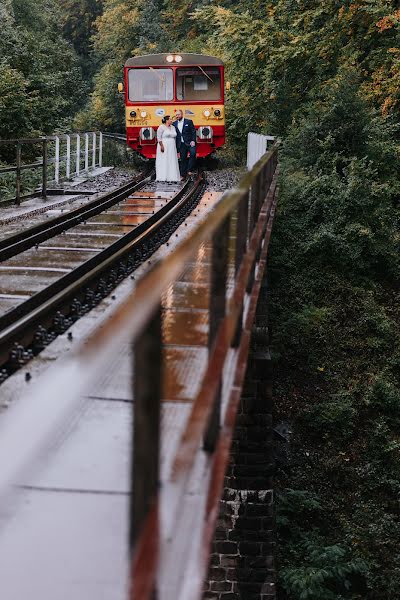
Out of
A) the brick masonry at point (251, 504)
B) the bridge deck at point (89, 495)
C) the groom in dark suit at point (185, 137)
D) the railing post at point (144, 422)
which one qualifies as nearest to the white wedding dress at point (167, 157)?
the groom in dark suit at point (185, 137)

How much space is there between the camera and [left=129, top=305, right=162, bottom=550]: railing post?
6.75 ft

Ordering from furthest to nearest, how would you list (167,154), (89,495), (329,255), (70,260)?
(167,154), (329,255), (70,260), (89,495)

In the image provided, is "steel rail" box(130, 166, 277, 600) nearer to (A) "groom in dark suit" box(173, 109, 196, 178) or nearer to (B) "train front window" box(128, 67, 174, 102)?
(A) "groom in dark suit" box(173, 109, 196, 178)

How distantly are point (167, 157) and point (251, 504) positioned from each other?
10684 millimetres

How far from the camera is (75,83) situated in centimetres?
4591

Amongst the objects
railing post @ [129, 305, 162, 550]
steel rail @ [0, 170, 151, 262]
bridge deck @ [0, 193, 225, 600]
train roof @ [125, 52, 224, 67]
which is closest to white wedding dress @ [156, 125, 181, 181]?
steel rail @ [0, 170, 151, 262]

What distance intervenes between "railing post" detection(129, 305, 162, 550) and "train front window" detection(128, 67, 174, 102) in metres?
23.3

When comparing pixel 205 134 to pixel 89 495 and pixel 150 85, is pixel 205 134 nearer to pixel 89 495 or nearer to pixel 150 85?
pixel 150 85

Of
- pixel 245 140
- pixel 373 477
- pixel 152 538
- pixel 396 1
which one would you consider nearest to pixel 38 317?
pixel 152 538

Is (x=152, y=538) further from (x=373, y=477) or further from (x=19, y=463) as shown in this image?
(x=373, y=477)

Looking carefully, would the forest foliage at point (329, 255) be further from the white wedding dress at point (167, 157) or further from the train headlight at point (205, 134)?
the white wedding dress at point (167, 157)

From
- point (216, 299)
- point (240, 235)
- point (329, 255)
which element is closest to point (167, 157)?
point (329, 255)

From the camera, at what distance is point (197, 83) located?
2494 cm

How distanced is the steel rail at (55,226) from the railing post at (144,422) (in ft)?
29.0
